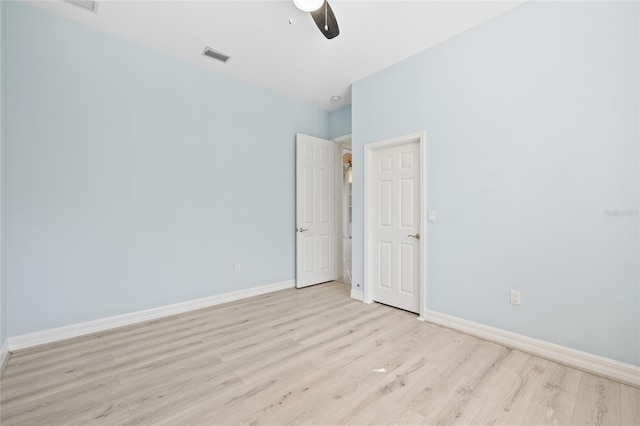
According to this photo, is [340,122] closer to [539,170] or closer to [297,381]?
[539,170]

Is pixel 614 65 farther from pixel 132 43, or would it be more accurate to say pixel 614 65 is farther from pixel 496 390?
pixel 132 43

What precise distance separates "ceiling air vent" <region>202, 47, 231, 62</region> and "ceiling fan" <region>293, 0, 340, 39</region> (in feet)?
4.31

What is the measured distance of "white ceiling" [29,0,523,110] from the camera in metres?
2.42

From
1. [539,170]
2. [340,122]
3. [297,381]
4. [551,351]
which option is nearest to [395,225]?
[539,170]

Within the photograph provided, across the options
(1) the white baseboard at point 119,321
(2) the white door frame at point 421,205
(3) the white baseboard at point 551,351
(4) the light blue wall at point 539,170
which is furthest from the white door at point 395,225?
(1) the white baseboard at point 119,321

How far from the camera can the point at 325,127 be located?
15.8 ft

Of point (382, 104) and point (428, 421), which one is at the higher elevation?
point (382, 104)

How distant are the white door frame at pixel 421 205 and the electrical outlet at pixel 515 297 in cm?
80

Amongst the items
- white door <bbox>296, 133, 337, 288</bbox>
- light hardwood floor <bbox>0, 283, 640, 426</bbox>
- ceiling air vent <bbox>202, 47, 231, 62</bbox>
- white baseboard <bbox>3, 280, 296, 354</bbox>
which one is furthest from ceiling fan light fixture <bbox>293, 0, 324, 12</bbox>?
white baseboard <bbox>3, 280, 296, 354</bbox>

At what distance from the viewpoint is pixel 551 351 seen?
87.9 inches

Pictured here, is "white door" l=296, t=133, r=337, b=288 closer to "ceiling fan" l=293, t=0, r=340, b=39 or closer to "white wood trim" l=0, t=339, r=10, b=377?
"ceiling fan" l=293, t=0, r=340, b=39

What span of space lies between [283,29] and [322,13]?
68 centimetres

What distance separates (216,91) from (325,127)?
6.29 feet

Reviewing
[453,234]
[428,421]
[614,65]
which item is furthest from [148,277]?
[614,65]
